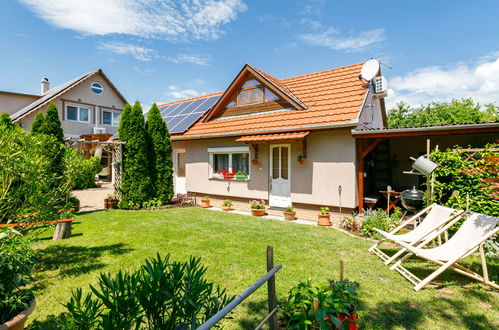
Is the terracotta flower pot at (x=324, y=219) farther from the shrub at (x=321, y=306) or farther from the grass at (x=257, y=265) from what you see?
the shrub at (x=321, y=306)

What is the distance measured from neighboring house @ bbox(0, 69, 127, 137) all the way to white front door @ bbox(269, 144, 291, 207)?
61.8 feet

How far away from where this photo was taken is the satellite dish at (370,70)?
417 inches

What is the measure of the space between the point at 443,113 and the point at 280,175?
43597mm

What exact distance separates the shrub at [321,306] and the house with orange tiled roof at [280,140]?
6821mm

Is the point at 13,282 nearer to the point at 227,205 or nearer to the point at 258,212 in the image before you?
the point at 258,212

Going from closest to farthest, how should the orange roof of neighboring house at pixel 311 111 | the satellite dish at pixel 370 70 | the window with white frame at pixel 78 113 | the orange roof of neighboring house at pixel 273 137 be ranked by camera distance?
the orange roof of neighboring house at pixel 273 137, the orange roof of neighboring house at pixel 311 111, the satellite dish at pixel 370 70, the window with white frame at pixel 78 113

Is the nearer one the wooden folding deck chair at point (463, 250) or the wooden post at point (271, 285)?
the wooden post at point (271, 285)

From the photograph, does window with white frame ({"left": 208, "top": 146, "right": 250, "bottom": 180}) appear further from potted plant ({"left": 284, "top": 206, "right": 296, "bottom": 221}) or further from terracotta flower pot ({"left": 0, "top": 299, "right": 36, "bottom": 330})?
terracotta flower pot ({"left": 0, "top": 299, "right": 36, "bottom": 330})

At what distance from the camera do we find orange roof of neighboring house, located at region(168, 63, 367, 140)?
991 centimetres

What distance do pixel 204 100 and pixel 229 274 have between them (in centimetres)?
1469

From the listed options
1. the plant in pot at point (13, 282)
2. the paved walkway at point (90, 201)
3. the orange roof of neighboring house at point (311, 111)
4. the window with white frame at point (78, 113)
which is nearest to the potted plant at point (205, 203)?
the orange roof of neighboring house at point (311, 111)

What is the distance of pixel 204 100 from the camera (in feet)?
57.7

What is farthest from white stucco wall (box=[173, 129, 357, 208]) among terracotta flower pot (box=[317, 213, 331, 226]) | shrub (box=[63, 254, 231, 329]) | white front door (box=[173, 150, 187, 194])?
shrub (box=[63, 254, 231, 329])

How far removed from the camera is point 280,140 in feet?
34.9
